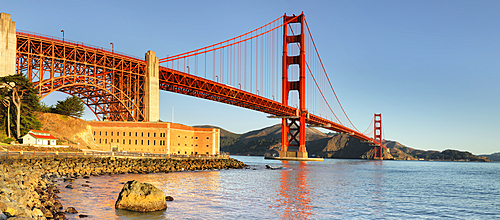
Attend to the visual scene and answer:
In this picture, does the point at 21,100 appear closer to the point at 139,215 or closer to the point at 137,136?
the point at 137,136

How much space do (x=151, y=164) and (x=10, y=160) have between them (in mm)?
16887

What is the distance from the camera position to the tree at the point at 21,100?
2074 inches

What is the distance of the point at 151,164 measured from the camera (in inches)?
1891

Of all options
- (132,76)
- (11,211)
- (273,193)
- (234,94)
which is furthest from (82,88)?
(11,211)

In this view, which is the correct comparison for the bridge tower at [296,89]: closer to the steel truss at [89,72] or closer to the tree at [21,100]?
the steel truss at [89,72]

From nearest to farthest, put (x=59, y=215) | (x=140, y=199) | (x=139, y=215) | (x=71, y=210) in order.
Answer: (x=59, y=215), (x=71, y=210), (x=139, y=215), (x=140, y=199)

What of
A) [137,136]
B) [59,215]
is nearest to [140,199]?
[59,215]

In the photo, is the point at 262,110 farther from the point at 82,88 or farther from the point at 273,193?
the point at 273,193

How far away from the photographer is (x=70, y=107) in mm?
71188

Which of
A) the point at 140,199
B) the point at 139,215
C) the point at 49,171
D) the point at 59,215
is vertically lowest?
the point at 139,215

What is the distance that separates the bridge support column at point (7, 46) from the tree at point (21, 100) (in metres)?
1.93

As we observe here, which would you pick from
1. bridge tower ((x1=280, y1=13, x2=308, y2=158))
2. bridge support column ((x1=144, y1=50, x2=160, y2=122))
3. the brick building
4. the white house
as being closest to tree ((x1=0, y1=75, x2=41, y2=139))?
the white house

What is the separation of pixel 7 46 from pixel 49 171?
31121 millimetres

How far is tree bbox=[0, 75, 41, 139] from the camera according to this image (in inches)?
2074
